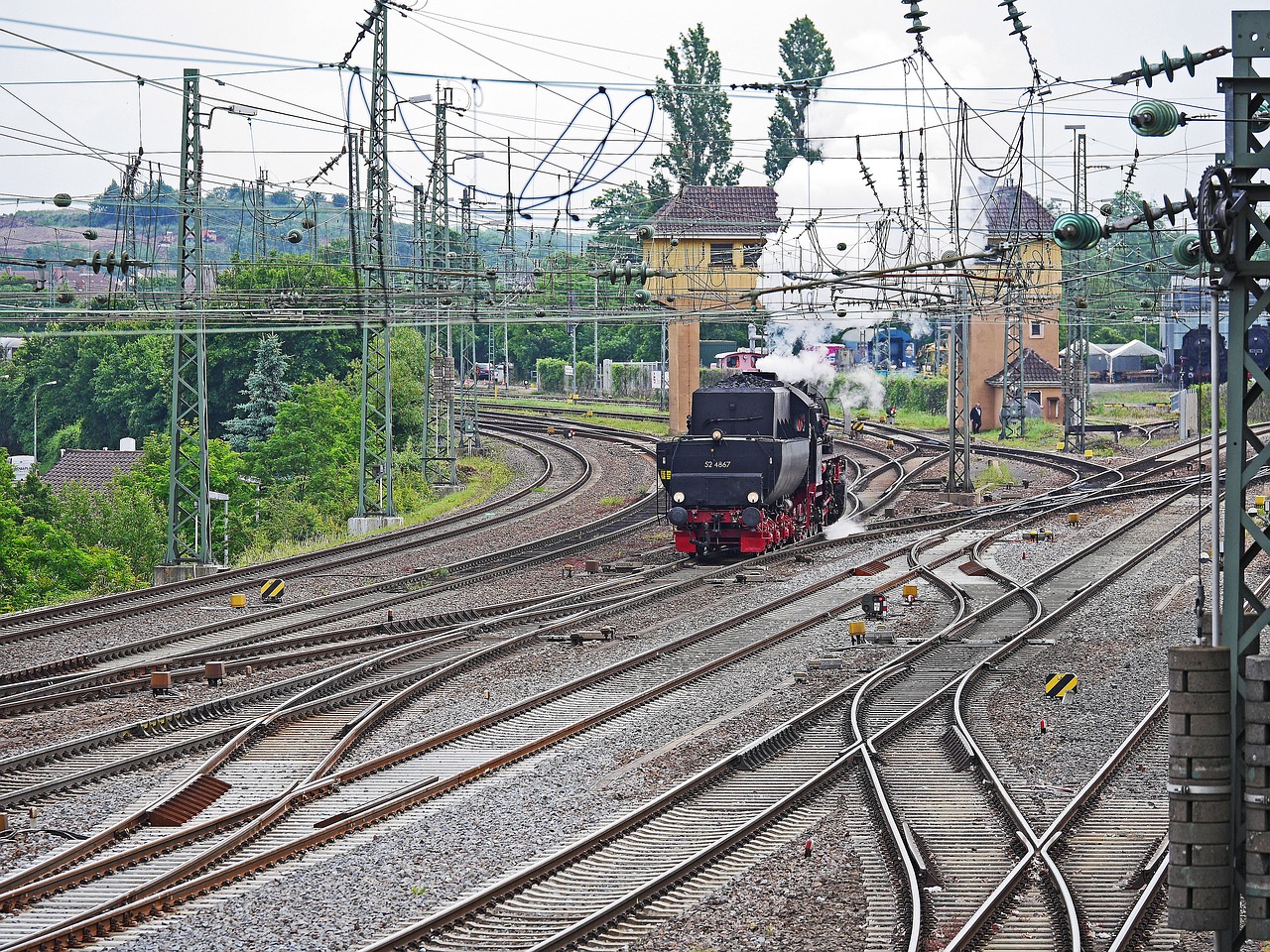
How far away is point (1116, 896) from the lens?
32.7 ft

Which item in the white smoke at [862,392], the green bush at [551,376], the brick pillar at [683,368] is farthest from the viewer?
the green bush at [551,376]

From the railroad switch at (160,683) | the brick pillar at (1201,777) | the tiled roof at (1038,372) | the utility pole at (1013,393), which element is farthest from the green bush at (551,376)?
the brick pillar at (1201,777)

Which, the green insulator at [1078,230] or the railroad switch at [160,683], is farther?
the railroad switch at [160,683]

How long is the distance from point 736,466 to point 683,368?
2819cm

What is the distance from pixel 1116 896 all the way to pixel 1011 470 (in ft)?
122

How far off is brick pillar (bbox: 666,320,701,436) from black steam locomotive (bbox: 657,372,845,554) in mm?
23761

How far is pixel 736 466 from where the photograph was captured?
27500 millimetres

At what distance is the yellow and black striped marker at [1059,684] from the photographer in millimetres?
16484

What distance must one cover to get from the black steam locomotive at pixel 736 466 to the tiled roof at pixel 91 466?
136 feet

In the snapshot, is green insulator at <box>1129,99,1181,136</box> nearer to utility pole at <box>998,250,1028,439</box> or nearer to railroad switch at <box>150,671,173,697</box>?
railroad switch at <box>150,671,173,697</box>

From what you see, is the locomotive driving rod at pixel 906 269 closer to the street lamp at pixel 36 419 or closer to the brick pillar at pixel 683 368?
the brick pillar at pixel 683 368

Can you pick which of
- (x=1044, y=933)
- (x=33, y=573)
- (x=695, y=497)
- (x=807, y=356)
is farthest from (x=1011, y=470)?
(x=1044, y=933)

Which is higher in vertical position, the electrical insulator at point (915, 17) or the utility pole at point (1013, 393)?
the electrical insulator at point (915, 17)

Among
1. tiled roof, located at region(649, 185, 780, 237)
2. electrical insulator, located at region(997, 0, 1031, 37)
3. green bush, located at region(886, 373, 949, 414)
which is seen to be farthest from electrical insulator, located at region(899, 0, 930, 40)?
green bush, located at region(886, 373, 949, 414)
